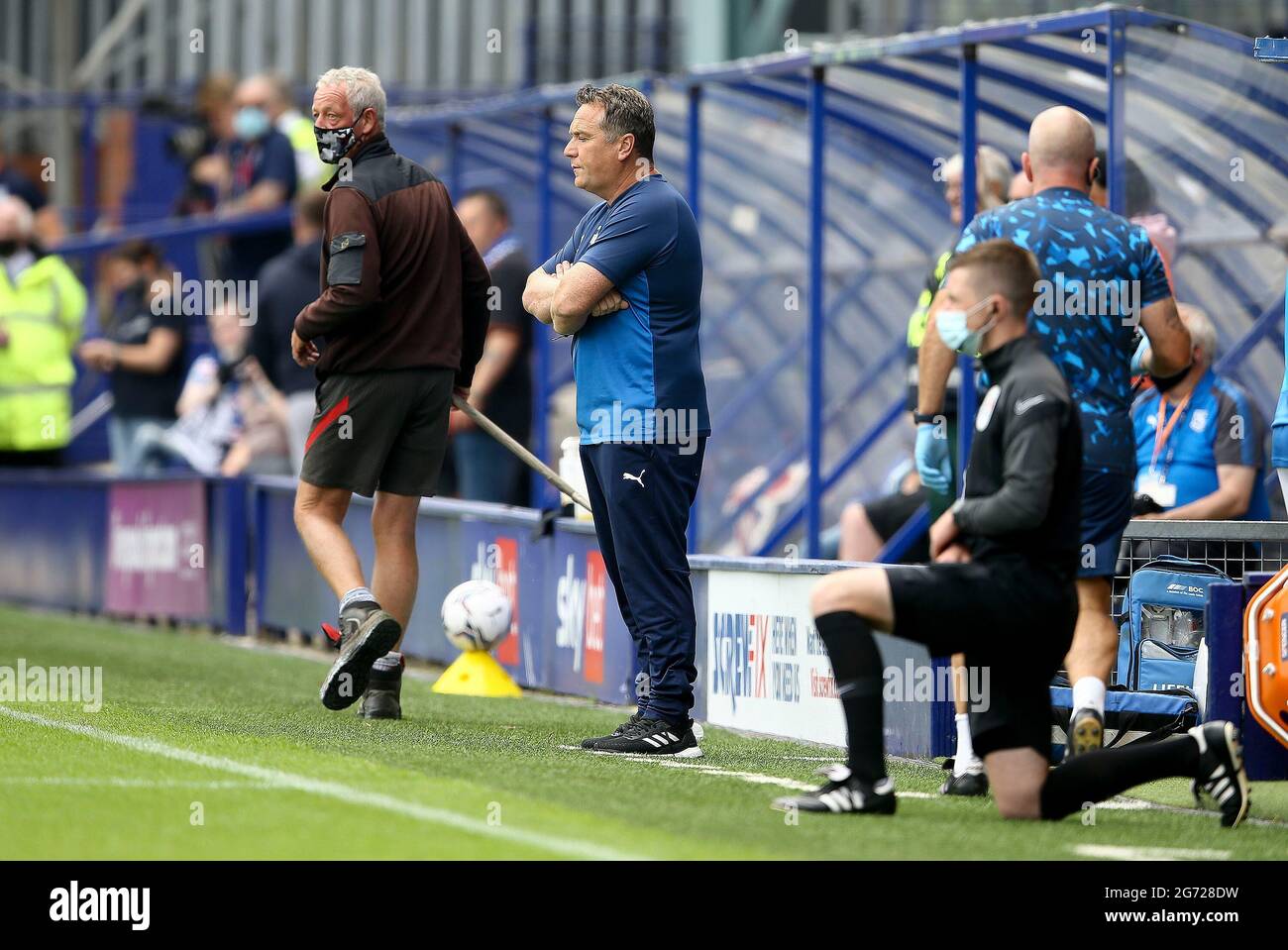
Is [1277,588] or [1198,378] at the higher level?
[1198,378]

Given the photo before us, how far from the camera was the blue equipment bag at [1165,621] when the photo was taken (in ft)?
26.4

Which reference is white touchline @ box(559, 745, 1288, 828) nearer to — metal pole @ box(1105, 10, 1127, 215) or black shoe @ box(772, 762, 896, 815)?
black shoe @ box(772, 762, 896, 815)

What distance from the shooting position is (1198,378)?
9.31m

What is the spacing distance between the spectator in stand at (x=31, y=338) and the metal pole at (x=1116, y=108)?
8.43 metres

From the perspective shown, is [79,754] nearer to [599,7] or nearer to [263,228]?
[263,228]

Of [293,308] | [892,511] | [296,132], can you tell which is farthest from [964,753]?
[296,132]

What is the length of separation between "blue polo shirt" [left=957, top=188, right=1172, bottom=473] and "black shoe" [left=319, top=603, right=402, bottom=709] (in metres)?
2.44

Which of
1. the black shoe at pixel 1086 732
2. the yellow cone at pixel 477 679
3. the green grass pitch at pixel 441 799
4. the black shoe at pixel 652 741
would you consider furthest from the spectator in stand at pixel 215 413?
the black shoe at pixel 1086 732

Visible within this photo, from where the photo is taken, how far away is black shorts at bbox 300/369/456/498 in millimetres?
8539

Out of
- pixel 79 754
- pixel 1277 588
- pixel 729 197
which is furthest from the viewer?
pixel 729 197

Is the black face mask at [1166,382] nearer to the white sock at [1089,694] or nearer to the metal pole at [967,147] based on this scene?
the metal pole at [967,147]

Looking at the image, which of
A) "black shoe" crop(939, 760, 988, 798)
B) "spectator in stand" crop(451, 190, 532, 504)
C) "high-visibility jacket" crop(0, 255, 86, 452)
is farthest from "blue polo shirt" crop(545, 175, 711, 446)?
"high-visibility jacket" crop(0, 255, 86, 452)
